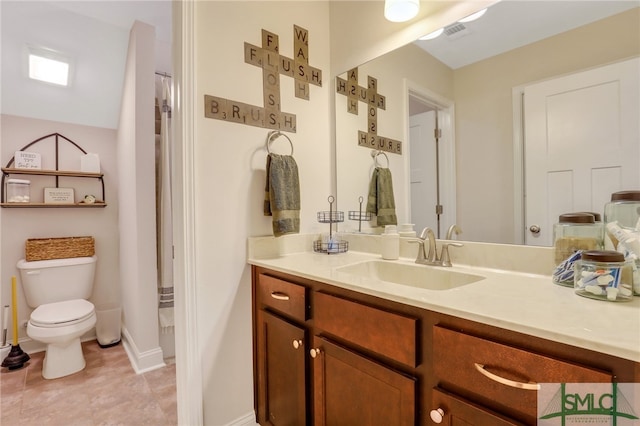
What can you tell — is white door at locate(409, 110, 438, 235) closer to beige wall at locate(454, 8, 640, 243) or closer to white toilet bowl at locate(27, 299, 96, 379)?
beige wall at locate(454, 8, 640, 243)

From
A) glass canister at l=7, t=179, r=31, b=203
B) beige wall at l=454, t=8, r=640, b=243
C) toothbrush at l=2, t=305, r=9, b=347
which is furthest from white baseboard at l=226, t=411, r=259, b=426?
glass canister at l=7, t=179, r=31, b=203

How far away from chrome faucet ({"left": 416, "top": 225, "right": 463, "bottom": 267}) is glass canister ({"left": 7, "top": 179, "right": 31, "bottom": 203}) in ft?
10.0

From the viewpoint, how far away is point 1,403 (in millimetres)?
1763

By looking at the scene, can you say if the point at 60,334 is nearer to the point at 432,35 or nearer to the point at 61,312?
the point at 61,312

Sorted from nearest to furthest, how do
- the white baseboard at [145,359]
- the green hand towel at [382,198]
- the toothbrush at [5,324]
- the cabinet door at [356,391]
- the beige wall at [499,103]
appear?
the cabinet door at [356,391]
the beige wall at [499,103]
the green hand towel at [382,198]
the white baseboard at [145,359]
the toothbrush at [5,324]

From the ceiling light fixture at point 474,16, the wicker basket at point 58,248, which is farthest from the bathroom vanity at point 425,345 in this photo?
the wicker basket at point 58,248

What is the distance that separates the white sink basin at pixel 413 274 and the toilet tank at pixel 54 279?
2441mm

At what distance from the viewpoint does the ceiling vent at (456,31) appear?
1.27 metres

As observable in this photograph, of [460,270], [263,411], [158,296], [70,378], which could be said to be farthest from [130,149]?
[460,270]

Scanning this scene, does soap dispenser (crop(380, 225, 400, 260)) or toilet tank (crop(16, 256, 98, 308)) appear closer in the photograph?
A: soap dispenser (crop(380, 225, 400, 260))

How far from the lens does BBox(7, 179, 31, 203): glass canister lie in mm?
2350

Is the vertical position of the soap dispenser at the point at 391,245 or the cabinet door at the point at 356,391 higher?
the soap dispenser at the point at 391,245

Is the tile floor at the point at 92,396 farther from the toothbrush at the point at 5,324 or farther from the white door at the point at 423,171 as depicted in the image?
the white door at the point at 423,171

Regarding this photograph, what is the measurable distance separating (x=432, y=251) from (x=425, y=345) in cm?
59
